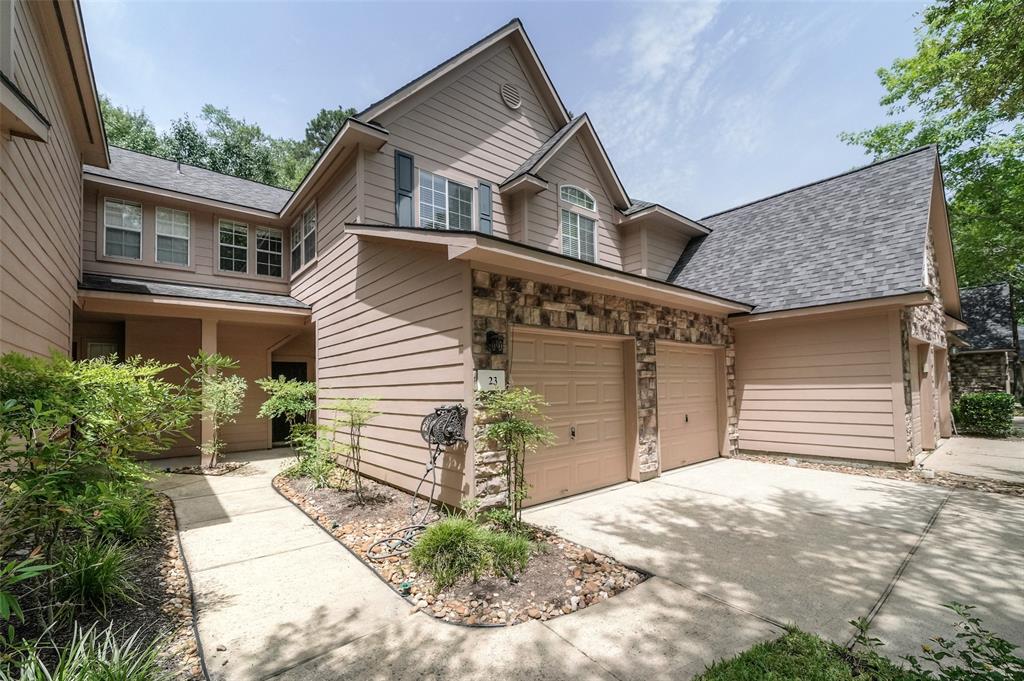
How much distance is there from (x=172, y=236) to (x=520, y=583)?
996 cm

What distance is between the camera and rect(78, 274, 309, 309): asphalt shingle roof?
7188 mm

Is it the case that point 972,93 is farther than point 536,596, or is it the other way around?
point 972,93

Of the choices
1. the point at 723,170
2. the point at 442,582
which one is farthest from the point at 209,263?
the point at 723,170

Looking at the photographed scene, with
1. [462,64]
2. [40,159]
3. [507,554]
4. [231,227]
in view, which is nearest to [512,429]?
[507,554]

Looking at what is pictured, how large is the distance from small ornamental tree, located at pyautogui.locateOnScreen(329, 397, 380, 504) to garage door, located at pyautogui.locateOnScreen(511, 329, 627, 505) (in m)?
2.21

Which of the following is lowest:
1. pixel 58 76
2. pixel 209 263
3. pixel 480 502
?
pixel 480 502

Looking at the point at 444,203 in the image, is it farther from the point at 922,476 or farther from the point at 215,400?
the point at 922,476

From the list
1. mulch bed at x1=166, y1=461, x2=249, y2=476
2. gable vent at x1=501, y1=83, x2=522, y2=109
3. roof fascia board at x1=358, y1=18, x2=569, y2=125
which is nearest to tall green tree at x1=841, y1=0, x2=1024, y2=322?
roof fascia board at x1=358, y1=18, x2=569, y2=125

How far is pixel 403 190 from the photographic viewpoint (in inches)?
275

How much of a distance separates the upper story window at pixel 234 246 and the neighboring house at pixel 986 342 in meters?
22.0

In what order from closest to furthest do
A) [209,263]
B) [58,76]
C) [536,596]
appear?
1. [536,596]
2. [58,76]
3. [209,263]

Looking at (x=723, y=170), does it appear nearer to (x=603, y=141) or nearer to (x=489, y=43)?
(x=603, y=141)

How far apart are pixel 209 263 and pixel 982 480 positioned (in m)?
14.4

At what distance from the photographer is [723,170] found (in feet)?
43.0
